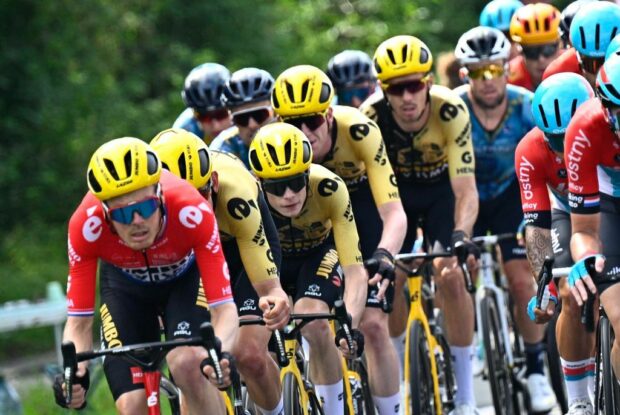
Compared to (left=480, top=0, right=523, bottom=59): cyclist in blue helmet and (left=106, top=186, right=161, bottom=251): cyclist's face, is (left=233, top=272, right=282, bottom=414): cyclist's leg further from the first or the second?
(left=480, top=0, right=523, bottom=59): cyclist in blue helmet

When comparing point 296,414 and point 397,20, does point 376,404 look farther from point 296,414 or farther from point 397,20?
point 397,20

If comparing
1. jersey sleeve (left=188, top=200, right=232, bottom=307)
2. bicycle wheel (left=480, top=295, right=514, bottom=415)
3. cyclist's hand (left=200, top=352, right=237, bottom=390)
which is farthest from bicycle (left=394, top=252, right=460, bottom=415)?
cyclist's hand (left=200, top=352, right=237, bottom=390)

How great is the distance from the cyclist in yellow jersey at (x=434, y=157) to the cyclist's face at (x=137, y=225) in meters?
3.33

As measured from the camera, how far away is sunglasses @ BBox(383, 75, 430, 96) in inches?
422

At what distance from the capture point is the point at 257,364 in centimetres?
880

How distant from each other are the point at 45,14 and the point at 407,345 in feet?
43.0

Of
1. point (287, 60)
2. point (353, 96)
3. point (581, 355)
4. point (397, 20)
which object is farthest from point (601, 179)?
point (397, 20)

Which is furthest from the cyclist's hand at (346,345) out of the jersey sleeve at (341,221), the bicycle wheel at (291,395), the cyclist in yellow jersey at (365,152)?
the cyclist in yellow jersey at (365,152)

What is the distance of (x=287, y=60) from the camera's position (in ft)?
83.5

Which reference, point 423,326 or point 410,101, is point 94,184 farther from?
point 410,101

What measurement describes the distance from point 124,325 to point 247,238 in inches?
32.4

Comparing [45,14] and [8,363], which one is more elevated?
[45,14]

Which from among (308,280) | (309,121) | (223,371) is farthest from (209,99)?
(223,371)

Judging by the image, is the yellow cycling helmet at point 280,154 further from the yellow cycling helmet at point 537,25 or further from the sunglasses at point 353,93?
the yellow cycling helmet at point 537,25
